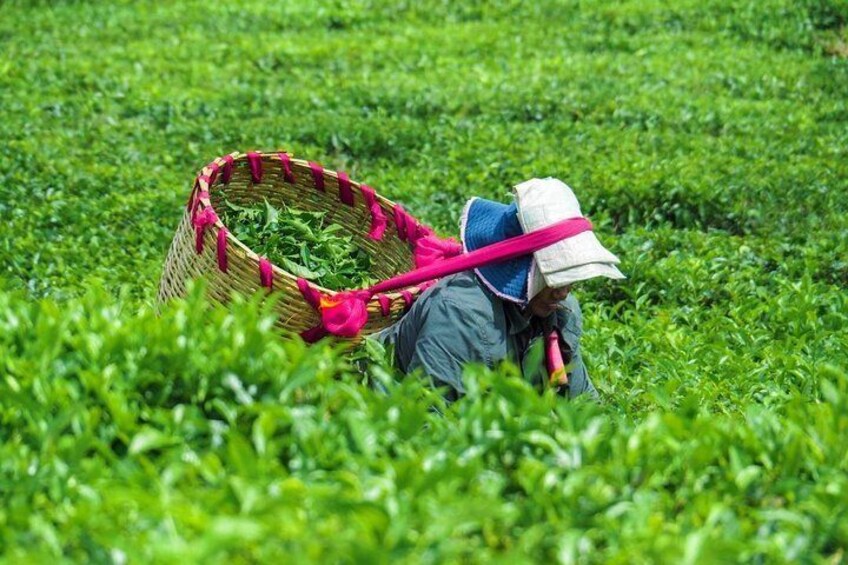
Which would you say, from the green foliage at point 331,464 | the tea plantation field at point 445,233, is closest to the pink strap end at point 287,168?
the tea plantation field at point 445,233

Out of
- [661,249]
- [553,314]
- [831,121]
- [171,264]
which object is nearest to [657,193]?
[661,249]

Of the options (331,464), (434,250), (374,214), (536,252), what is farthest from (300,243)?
(331,464)

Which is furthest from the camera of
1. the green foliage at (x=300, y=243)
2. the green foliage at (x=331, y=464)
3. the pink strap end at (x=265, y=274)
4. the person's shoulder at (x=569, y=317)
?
the green foliage at (x=300, y=243)

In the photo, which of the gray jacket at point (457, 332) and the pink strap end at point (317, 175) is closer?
the gray jacket at point (457, 332)

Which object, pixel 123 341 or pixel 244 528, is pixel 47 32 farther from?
pixel 244 528

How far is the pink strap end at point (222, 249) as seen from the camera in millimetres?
3898

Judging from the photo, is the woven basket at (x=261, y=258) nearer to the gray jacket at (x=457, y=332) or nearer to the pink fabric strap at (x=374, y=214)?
the pink fabric strap at (x=374, y=214)

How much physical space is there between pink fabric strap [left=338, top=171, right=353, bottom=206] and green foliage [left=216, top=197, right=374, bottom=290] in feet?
0.41

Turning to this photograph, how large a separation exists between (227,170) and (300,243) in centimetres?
44

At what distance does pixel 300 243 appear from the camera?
4555mm

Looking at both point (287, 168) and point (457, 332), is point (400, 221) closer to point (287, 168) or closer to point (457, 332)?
point (287, 168)

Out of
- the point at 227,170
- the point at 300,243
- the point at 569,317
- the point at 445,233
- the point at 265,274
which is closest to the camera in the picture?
→ the point at 265,274

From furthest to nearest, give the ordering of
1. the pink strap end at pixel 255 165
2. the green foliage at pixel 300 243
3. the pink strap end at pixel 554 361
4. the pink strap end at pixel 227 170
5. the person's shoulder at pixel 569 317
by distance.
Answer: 1. the pink strap end at pixel 255 165
2. the pink strap end at pixel 227 170
3. the green foliage at pixel 300 243
4. the person's shoulder at pixel 569 317
5. the pink strap end at pixel 554 361

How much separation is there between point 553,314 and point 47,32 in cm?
868
